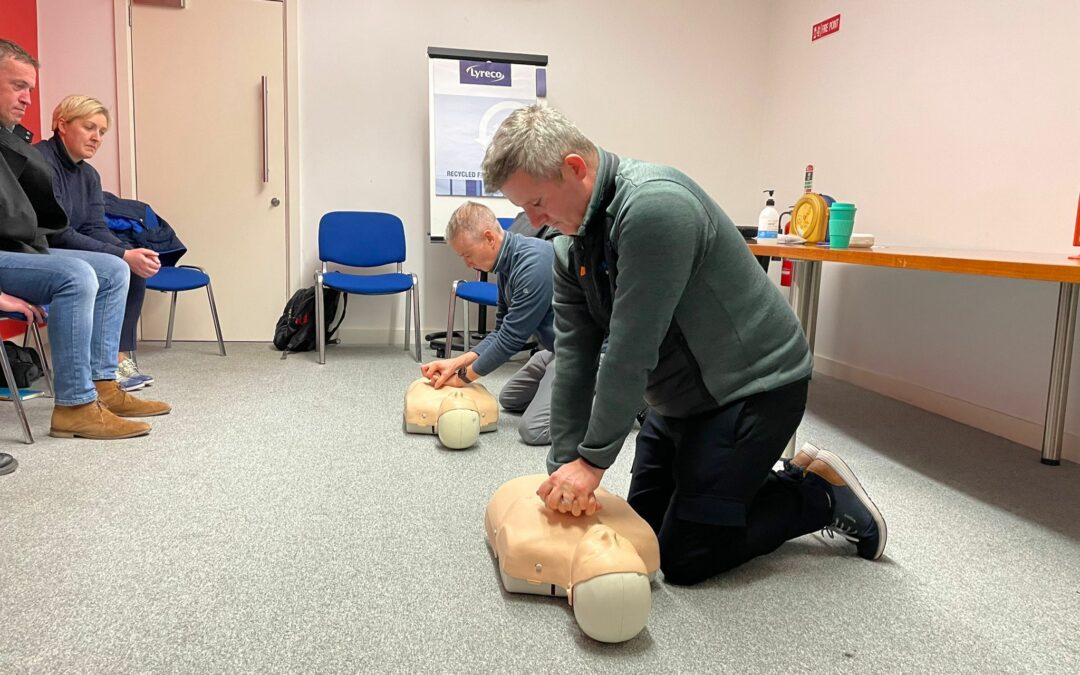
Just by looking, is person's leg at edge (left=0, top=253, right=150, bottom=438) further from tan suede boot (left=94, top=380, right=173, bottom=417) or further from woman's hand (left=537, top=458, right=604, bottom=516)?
woman's hand (left=537, top=458, right=604, bottom=516)

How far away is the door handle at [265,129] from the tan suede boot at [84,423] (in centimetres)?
219

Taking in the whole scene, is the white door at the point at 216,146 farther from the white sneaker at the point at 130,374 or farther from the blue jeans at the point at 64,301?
the blue jeans at the point at 64,301

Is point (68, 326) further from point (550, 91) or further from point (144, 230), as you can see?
point (550, 91)

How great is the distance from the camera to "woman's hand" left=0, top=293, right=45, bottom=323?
7.17 ft

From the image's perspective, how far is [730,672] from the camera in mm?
1158

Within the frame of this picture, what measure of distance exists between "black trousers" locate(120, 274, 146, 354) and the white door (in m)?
0.93

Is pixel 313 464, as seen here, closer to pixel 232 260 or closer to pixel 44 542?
pixel 44 542

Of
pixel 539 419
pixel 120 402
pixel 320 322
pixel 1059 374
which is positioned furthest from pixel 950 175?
pixel 120 402

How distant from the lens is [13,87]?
7.53ft

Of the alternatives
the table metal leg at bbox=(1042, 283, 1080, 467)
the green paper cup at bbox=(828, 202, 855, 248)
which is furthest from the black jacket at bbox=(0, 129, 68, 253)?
the table metal leg at bbox=(1042, 283, 1080, 467)

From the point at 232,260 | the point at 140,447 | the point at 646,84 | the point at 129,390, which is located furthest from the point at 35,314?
the point at 646,84

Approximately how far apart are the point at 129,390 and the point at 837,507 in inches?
109

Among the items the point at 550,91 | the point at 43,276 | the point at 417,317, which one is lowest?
the point at 417,317

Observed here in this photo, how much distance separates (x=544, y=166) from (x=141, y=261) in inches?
89.3
